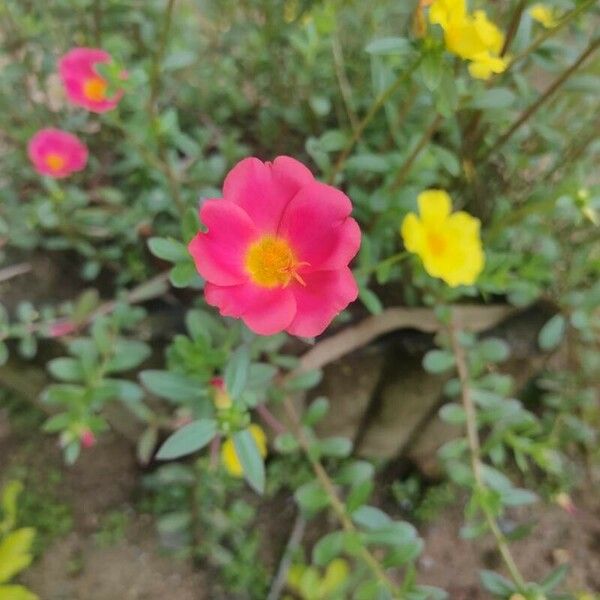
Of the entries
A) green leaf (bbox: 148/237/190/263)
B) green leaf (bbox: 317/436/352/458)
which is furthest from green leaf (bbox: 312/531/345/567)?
green leaf (bbox: 148/237/190/263)

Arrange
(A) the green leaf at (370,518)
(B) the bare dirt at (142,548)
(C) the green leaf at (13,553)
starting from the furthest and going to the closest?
(B) the bare dirt at (142,548) < (C) the green leaf at (13,553) < (A) the green leaf at (370,518)

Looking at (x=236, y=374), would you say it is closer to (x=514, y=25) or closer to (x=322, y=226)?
(x=322, y=226)

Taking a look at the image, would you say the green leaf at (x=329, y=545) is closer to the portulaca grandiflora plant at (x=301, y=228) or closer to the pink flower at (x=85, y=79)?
the portulaca grandiflora plant at (x=301, y=228)

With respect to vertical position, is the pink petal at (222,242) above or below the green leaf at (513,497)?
above

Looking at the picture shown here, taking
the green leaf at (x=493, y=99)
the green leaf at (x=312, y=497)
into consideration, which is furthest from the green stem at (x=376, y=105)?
the green leaf at (x=312, y=497)

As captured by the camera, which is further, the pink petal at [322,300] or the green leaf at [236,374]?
the green leaf at [236,374]

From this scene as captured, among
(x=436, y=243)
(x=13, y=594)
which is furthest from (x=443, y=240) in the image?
(x=13, y=594)

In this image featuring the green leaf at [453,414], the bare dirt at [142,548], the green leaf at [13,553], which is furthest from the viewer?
the bare dirt at [142,548]
